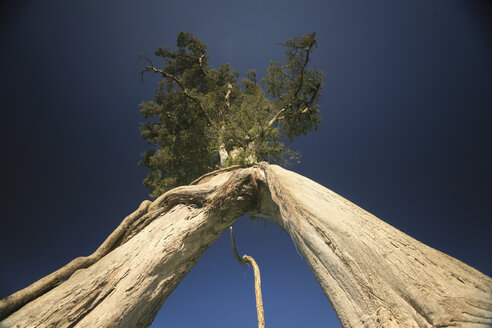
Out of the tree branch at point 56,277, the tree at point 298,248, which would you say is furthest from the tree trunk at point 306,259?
the tree branch at point 56,277

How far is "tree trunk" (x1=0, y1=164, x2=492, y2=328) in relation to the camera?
164 cm

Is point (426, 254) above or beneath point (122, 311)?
beneath

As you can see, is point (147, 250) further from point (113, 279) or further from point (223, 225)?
point (223, 225)

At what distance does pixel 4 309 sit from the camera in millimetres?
2344

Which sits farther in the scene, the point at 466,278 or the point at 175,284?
the point at 175,284

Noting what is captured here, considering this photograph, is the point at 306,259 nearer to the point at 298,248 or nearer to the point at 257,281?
the point at 298,248

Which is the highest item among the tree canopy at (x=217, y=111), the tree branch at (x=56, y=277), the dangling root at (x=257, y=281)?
the tree canopy at (x=217, y=111)

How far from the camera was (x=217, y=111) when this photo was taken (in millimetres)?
8148

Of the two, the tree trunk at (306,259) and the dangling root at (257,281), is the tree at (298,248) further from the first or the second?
the dangling root at (257,281)

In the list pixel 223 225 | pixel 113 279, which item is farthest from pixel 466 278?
pixel 113 279

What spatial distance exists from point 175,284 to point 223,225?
1.26 meters

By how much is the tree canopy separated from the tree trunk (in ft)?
8.93

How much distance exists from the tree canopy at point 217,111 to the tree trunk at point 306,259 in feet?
8.93

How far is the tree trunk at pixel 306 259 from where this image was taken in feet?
5.37
